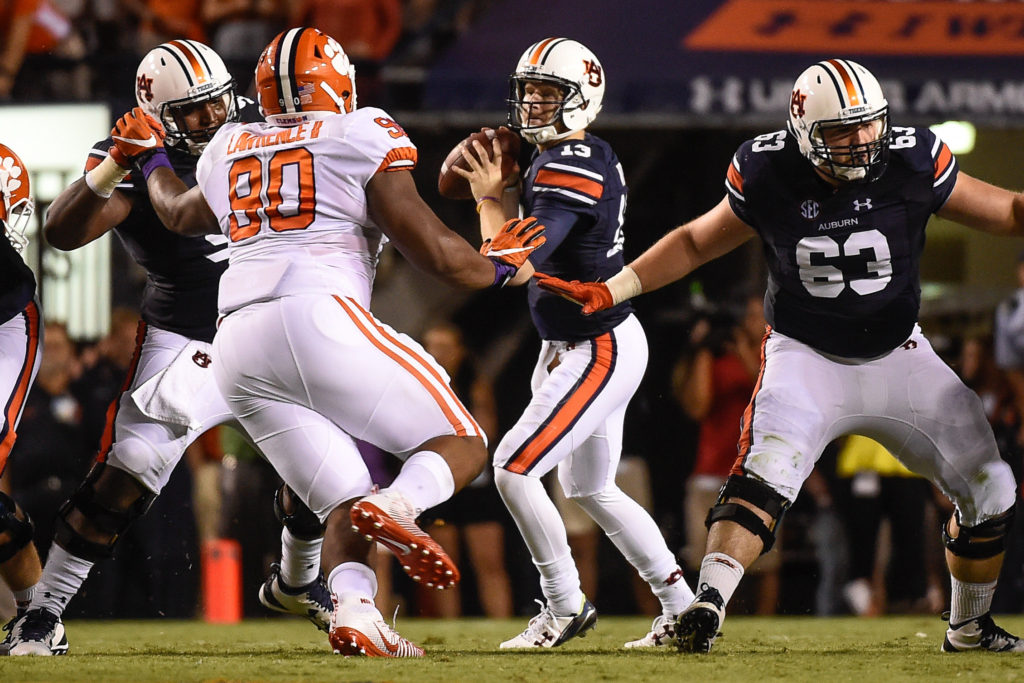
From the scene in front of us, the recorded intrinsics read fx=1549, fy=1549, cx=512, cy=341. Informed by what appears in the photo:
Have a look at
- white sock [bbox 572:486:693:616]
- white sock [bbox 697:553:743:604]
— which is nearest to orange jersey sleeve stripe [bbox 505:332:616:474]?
white sock [bbox 572:486:693:616]

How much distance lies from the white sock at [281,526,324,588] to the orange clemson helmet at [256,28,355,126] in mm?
1722

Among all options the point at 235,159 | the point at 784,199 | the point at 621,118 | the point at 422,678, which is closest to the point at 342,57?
the point at 235,159

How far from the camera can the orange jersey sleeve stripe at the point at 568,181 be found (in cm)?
543

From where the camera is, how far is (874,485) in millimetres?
8633

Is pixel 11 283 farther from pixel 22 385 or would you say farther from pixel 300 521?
pixel 300 521

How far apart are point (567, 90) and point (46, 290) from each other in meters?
4.60

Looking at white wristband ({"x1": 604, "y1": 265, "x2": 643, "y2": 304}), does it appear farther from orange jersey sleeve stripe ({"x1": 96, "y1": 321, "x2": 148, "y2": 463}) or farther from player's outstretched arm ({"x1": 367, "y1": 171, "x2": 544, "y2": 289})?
orange jersey sleeve stripe ({"x1": 96, "y1": 321, "x2": 148, "y2": 463})

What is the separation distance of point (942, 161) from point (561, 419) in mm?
1529

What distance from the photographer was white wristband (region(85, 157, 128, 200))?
5.27 m

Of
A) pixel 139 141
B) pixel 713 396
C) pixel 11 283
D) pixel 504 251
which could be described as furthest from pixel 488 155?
pixel 713 396

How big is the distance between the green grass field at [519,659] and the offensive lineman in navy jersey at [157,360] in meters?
0.26

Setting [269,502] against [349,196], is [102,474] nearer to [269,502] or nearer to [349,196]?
[349,196]

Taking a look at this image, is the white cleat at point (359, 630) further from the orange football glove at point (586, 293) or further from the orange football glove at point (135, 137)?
the orange football glove at point (135, 137)

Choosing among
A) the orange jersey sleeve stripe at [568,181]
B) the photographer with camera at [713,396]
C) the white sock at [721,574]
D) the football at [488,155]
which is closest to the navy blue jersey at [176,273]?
the football at [488,155]
